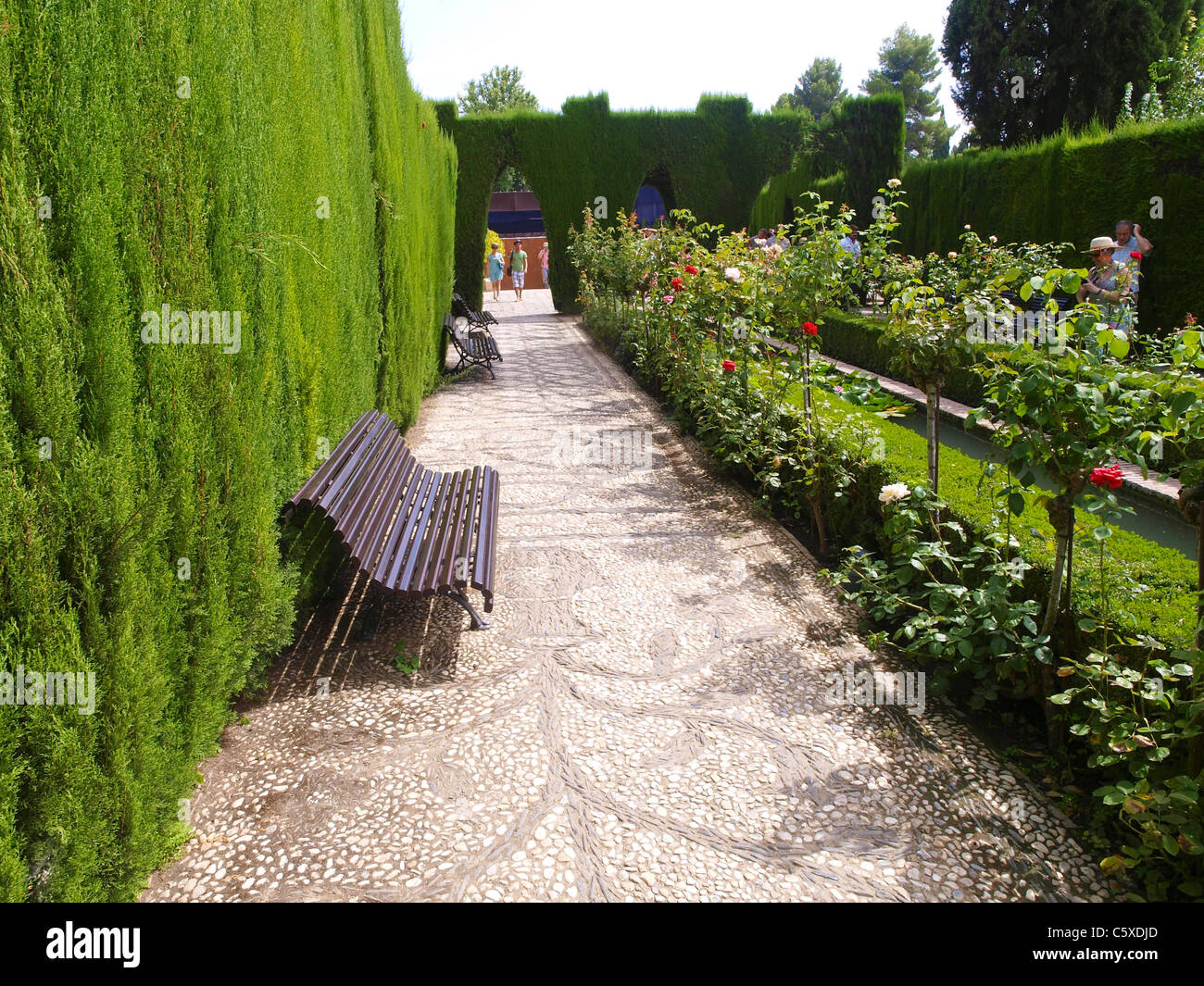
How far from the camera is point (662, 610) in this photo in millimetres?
3824

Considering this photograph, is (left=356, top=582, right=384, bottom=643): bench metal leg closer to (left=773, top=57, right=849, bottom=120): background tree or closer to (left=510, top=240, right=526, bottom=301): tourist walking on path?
(left=510, top=240, right=526, bottom=301): tourist walking on path

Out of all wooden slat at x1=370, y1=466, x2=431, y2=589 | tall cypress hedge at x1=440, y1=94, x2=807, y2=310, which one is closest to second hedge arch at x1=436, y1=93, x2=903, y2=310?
tall cypress hedge at x1=440, y1=94, x2=807, y2=310

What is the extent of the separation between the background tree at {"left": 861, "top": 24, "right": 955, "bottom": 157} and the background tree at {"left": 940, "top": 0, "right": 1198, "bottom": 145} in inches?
1589

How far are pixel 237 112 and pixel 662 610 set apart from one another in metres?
2.60

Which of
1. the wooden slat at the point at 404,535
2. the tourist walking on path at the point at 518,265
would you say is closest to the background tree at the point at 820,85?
the tourist walking on path at the point at 518,265

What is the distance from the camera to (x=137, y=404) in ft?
6.99

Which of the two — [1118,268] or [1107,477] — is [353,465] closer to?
[1107,477]

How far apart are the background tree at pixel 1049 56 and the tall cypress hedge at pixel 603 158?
21.2 feet

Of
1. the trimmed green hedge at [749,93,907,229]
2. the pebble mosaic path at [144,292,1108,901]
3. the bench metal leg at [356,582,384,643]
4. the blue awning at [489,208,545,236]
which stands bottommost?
the pebble mosaic path at [144,292,1108,901]

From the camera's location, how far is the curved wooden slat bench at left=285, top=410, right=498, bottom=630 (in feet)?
10.6

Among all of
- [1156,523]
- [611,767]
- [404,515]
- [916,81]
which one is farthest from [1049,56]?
[916,81]

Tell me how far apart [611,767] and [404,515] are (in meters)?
1.77
